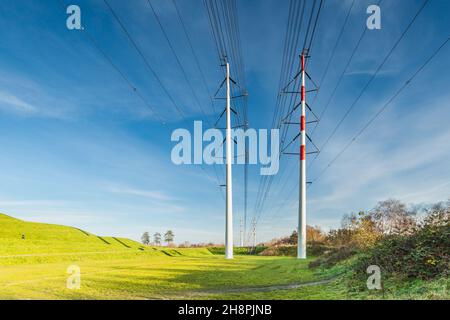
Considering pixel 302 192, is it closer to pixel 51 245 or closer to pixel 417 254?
pixel 417 254

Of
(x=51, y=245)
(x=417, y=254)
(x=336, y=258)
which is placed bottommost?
(x=51, y=245)

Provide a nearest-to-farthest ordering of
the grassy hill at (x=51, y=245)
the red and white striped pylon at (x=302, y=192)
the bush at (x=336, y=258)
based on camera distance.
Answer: the bush at (x=336, y=258)
the red and white striped pylon at (x=302, y=192)
the grassy hill at (x=51, y=245)

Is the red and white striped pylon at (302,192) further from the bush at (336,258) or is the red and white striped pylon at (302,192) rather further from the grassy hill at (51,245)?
the grassy hill at (51,245)

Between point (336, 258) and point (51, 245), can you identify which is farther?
point (51, 245)

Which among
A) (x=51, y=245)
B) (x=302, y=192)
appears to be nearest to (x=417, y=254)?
(x=302, y=192)

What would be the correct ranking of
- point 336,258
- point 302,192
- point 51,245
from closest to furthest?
point 336,258
point 302,192
point 51,245

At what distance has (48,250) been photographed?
37625mm

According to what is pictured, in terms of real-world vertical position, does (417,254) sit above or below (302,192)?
below

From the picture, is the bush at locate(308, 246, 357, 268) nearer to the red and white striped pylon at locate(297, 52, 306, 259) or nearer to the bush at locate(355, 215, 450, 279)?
the bush at locate(355, 215, 450, 279)

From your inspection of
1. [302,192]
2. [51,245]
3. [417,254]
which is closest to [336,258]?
[417,254]

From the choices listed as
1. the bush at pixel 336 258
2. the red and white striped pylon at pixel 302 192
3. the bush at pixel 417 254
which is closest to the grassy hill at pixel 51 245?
the red and white striped pylon at pixel 302 192

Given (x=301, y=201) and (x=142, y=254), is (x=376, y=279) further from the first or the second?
(x=142, y=254)

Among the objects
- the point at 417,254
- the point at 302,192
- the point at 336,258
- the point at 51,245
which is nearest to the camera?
the point at 417,254
